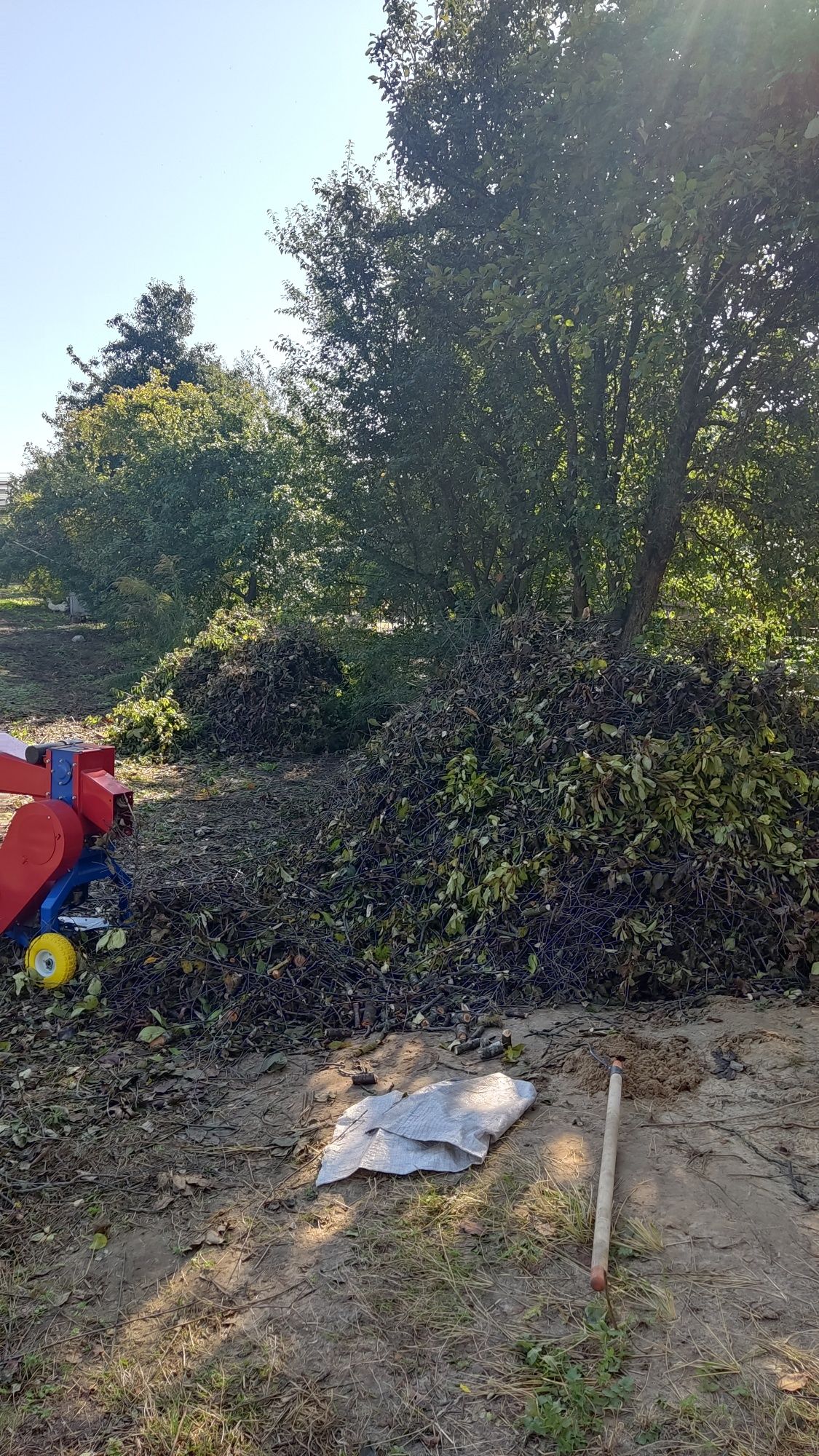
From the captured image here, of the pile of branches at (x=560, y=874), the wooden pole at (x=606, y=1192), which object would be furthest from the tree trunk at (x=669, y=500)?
the wooden pole at (x=606, y=1192)

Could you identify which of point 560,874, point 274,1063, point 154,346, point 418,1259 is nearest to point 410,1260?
point 418,1259

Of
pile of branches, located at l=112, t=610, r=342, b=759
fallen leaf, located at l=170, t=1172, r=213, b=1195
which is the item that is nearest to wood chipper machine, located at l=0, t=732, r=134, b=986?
fallen leaf, located at l=170, t=1172, r=213, b=1195

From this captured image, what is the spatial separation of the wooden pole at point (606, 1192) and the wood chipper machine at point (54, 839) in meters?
2.44

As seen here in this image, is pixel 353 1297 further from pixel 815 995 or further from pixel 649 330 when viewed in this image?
pixel 649 330

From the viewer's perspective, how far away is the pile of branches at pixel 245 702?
9.58m

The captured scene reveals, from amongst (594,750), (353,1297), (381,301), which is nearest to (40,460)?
(381,301)

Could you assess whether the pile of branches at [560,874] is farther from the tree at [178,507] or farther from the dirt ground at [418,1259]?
the tree at [178,507]

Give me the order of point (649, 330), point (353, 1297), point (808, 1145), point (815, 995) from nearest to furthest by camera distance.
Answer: point (353, 1297), point (808, 1145), point (815, 995), point (649, 330)

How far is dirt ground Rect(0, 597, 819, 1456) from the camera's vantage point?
1965 mm

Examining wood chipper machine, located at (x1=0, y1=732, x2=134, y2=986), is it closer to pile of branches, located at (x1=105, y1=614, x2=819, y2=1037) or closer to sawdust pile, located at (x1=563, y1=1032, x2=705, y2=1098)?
pile of branches, located at (x1=105, y1=614, x2=819, y2=1037)

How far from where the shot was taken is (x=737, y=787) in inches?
169

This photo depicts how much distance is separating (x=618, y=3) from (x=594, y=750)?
17.5 ft

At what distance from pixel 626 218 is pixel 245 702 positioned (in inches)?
246

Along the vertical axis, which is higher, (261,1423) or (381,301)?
(381,301)
